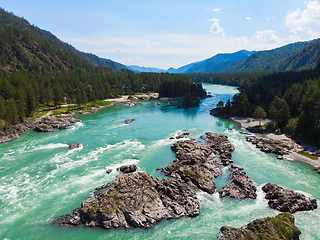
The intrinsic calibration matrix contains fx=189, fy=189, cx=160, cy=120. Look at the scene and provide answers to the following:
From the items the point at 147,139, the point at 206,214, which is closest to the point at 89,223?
the point at 206,214

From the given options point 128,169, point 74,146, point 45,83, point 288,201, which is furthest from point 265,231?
point 45,83

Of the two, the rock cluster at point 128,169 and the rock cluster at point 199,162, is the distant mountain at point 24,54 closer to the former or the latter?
the rock cluster at point 128,169

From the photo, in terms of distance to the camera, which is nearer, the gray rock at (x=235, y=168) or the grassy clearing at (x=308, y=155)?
the gray rock at (x=235, y=168)

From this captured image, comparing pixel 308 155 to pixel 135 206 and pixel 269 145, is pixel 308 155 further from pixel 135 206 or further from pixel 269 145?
pixel 135 206

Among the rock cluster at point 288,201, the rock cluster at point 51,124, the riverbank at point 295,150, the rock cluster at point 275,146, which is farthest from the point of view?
the rock cluster at point 51,124

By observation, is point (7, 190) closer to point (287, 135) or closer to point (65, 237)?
point (65, 237)

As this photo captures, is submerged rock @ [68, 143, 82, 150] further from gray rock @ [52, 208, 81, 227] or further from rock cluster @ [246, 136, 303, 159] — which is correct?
rock cluster @ [246, 136, 303, 159]

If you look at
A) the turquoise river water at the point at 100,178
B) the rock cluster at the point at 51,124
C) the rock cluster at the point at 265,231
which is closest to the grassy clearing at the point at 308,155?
the turquoise river water at the point at 100,178
